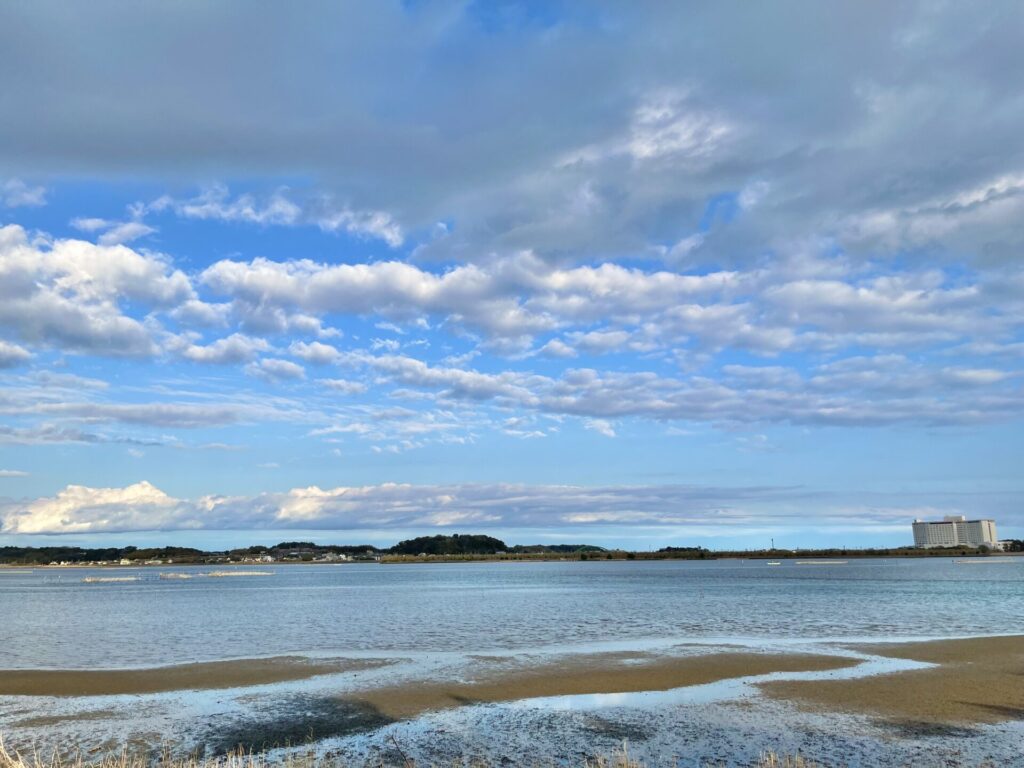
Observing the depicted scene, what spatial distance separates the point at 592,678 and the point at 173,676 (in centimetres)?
1519

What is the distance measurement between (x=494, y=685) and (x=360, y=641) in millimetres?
16599

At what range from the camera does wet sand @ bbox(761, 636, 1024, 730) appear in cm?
2056

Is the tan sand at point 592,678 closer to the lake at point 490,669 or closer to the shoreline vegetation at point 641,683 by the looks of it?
the shoreline vegetation at point 641,683

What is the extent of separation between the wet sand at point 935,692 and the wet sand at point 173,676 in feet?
53.6

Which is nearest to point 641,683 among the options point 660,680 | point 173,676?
point 660,680

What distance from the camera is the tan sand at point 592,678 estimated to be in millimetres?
23562

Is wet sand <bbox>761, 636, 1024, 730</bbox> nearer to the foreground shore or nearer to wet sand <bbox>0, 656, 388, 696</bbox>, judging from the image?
the foreground shore

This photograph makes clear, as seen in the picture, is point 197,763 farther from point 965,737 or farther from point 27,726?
point 965,737

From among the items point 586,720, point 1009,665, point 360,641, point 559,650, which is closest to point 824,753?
point 586,720

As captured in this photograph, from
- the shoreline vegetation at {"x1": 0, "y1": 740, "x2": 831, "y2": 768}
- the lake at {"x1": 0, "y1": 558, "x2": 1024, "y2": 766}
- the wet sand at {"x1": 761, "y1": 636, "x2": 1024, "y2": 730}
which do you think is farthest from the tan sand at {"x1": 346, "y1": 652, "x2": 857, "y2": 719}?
the shoreline vegetation at {"x1": 0, "y1": 740, "x2": 831, "y2": 768}

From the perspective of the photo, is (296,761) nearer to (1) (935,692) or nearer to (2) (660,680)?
(2) (660,680)

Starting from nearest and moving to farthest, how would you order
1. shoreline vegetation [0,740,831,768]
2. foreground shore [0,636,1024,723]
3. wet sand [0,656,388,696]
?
shoreline vegetation [0,740,831,768] < foreground shore [0,636,1024,723] < wet sand [0,656,388,696]

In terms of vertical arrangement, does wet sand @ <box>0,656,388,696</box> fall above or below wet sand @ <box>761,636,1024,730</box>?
below

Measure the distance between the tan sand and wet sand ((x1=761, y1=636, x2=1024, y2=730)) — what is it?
2.94 m
